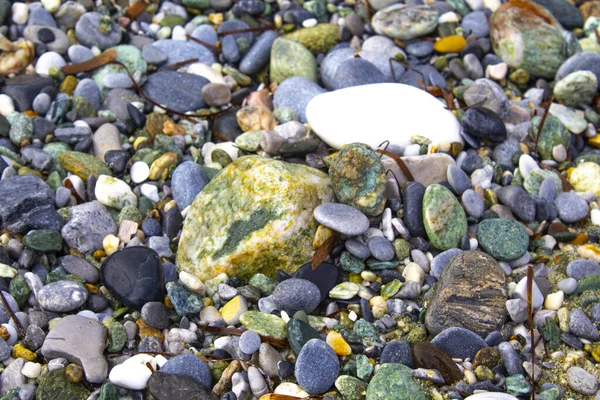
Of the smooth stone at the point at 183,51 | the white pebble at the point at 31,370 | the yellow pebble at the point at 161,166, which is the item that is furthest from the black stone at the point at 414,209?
the smooth stone at the point at 183,51

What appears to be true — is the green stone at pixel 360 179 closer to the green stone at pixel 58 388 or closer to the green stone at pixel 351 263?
the green stone at pixel 351 263

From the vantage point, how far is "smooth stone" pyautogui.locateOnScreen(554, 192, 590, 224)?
3330mm

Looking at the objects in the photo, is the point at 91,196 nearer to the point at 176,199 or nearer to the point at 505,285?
the point at 176,199

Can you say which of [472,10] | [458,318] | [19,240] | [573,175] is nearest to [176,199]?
[19,240]

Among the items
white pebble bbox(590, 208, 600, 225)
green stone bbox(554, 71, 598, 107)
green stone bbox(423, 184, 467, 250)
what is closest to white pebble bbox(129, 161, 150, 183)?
green stone bbox(423, 184, 467, 250)

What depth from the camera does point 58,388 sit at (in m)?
2.54

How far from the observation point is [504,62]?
427cm

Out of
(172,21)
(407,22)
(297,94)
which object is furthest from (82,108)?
(407,22)

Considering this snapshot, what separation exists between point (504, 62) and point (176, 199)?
2497mm

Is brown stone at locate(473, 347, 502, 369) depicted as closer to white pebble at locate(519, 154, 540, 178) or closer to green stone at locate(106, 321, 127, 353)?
white pebble at locate(519, 154, 540, 178)

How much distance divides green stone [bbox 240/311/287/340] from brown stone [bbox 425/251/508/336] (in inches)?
26.5

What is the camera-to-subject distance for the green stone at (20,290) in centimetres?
292

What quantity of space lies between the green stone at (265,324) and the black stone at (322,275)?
0.89 ft

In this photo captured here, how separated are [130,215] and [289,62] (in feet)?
5.19
